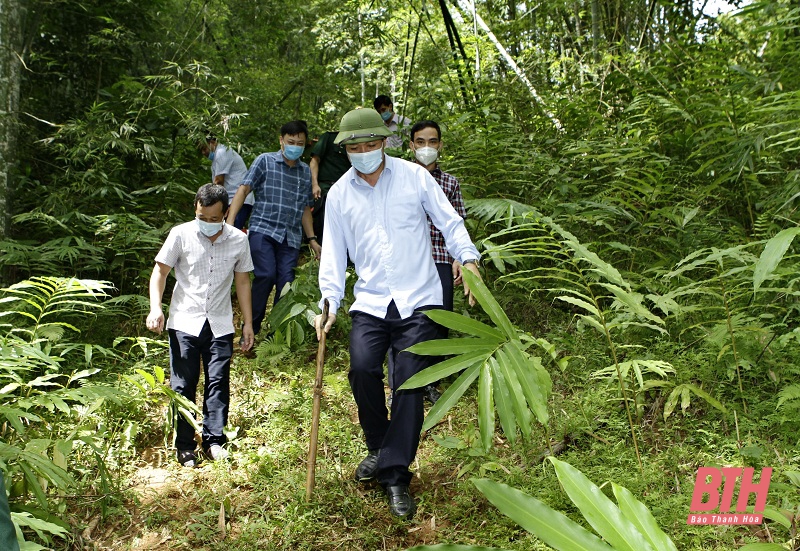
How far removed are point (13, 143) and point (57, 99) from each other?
3.15 meters

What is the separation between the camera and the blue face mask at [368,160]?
3.62m

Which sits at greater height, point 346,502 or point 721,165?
point 721,165

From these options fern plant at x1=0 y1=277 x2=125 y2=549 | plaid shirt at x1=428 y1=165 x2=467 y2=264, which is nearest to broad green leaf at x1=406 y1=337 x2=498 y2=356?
fern plant at x1=0 y1=277 x2=125 y2=549

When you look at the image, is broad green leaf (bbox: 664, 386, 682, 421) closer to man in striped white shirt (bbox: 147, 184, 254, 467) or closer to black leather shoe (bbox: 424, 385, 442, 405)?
black leather shoe (bbox: 424, 385, 442, 405)

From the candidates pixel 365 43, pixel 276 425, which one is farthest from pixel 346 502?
pixel 365 43

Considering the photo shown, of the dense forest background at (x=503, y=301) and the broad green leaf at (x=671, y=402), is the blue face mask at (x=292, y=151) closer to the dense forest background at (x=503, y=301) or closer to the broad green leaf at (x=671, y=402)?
the dense forest background at (x=503, y=301)

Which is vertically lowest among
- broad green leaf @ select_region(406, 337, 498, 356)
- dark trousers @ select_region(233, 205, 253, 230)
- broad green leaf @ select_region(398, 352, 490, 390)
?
broad green leaf @ select_region(398, 352, 490, 390)

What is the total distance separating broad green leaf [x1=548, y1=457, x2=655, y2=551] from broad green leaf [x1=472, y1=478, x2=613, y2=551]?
0.03 m

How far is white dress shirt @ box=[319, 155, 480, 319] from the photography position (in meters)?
3.58

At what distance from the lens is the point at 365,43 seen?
16.0 meters

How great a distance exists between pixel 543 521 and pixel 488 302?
1421mm

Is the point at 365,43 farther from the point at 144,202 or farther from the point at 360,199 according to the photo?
the point at 360,199

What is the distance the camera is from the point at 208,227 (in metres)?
4.27

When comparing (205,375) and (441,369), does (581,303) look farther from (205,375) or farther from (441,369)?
(205,375)
